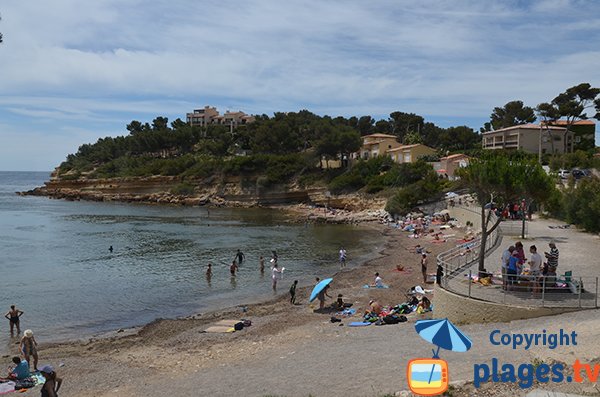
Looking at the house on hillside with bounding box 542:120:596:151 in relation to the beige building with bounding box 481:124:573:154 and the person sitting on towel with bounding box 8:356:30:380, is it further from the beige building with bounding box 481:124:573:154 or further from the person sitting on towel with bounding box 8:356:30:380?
the person sitting on towel with bounding box 8:356:30:380

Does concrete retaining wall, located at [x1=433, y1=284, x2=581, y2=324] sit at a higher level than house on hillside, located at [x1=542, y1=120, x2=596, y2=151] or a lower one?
lower

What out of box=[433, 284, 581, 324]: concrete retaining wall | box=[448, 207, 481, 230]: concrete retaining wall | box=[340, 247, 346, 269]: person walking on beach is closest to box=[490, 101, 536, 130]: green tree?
box=[448, 207, 481, 230]: concrete retaining wall

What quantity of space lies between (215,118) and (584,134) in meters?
114

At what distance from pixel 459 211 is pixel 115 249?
29.8 metres

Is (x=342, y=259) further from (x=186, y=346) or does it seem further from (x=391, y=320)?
(x=186, y=346)

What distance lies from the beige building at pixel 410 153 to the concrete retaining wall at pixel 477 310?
68189 mm

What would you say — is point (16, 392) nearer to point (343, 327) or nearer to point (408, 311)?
point (343, 327)

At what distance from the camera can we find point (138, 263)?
110 feet

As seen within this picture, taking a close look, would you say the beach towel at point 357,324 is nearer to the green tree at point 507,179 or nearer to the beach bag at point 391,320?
the beach bag at point 391,320

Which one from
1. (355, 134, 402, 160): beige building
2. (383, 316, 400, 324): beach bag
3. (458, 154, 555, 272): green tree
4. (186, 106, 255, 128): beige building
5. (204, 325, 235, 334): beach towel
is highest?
(186, 106, 255, 128): beige building

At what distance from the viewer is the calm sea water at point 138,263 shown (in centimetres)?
2194

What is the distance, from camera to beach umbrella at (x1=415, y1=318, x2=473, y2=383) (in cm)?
862

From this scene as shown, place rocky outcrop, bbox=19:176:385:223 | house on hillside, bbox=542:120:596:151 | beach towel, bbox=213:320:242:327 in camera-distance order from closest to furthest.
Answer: beach towel, bbox=213:320:242:327 < rocky outcrop, bbox=19:176:385:223 < house on hillside, bbox=542:120:596:151

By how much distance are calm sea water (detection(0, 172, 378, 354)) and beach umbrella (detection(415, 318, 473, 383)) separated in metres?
14.2
